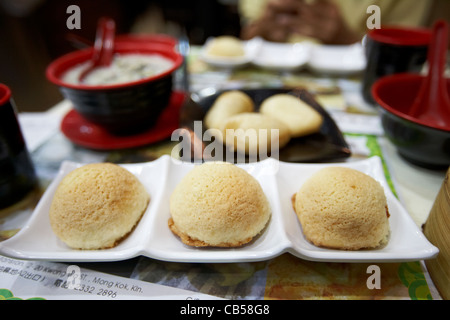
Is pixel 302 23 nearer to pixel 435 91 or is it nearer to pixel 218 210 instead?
pixel 435 91

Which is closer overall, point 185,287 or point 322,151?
point 185,287

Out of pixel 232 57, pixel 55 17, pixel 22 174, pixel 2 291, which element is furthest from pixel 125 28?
pixel 2 291

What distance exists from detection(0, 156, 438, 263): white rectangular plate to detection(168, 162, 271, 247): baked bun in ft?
0.07

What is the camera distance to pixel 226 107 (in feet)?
3.45

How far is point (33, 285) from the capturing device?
60 centimetres

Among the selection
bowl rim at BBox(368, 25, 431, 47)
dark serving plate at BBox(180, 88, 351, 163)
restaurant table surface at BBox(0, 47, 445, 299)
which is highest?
bowl rim at BBox(368, 25, 431, 47)

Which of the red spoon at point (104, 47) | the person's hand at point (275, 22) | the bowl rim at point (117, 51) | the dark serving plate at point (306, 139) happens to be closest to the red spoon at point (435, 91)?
the dark serving plate at point (306, 139)

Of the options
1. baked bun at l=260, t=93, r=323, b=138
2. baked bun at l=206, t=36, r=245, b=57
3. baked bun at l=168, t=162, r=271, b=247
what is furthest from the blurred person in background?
baked bun at l=168, t=162, r=271, b=247

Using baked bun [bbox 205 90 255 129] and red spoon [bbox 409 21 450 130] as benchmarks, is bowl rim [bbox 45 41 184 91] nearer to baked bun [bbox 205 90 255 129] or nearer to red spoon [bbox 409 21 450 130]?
baked bun [bbox 205 90 255 129]

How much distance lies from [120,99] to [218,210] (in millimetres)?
511

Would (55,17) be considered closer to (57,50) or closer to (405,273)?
(57,50)

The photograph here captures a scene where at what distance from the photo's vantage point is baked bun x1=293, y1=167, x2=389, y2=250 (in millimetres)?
616
